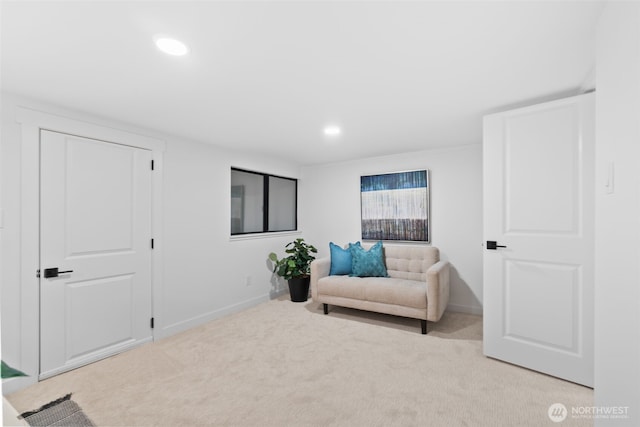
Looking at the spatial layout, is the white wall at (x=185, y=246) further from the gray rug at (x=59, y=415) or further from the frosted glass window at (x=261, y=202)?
the gray rug at (x=59, y=415)

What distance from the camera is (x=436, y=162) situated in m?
4.19

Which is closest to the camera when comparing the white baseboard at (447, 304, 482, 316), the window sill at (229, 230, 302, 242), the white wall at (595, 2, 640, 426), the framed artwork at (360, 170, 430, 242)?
the white wall at (595, 2, 640, 426)

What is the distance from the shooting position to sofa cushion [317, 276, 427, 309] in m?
3.35

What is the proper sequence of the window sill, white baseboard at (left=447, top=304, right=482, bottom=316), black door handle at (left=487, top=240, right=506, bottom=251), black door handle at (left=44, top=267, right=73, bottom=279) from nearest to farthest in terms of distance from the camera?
black door handle at (left=44, top=267, right=73, bottom=279) → black door handle at (left=487, top=240, right=506, bottom=251) → white baseboard at (left=447, top=304, right=482, bottom=316) → the window sill

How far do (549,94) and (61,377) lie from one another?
172 inches

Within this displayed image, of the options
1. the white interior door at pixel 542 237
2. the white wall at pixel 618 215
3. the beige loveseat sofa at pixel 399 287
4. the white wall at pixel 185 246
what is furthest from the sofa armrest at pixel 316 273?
the white wall at pixel 618 215

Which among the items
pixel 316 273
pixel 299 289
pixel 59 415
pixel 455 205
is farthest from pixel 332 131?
pixel 59 415

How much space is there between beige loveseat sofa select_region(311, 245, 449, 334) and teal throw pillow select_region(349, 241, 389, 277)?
11 centimetres

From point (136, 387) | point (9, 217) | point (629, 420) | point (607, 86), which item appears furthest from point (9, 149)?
point (629, 420)

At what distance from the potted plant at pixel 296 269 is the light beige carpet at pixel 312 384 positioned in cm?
113

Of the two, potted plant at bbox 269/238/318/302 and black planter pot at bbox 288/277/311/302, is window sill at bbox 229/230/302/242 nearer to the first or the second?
potted plant at bbox 269/238/318/302

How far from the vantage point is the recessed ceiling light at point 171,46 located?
164cm

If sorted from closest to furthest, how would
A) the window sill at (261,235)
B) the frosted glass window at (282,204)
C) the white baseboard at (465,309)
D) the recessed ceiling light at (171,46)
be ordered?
the recessed ceiling light at (171,46) → the white baseboard at (465,309) → the window sill at (261,235) → the frosted glass window at (282,204)

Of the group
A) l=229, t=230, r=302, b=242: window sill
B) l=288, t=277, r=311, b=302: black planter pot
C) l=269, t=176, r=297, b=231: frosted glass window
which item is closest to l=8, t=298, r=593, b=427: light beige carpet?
l=288, t=277, r=311, b=302: black planter pot
